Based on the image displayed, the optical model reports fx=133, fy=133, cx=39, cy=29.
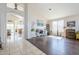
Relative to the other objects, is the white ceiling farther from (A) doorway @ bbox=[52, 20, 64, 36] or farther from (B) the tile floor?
(B) the tile floor

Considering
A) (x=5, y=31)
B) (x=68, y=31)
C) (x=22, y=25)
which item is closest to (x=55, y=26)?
(x=68, y=31)

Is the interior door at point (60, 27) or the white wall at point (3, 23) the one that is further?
the interior door at point (60, 27)

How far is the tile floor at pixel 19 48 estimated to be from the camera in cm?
347

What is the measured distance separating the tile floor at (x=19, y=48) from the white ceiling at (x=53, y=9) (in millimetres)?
847

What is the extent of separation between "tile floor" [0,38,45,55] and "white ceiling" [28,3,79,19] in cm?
85

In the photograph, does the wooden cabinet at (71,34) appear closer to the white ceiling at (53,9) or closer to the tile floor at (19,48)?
the white ceiling at (53,9)

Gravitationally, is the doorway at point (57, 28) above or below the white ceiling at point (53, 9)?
below

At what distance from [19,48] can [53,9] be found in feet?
4.50

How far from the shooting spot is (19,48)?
3.50 m

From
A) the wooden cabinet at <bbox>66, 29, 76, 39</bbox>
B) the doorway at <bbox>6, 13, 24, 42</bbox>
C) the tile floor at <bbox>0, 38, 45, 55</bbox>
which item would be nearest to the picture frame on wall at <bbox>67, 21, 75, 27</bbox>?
the wooden cabinet at <bbox>66, 29, 76, 39</bbox>

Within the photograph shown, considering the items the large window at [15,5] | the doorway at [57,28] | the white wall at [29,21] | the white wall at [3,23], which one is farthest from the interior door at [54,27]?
the white wall at [3,23]

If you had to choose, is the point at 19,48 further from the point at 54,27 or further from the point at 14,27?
the point at 54,27

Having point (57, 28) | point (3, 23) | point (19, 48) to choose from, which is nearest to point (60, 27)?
point (57, 28)

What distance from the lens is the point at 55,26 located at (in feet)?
12.1
